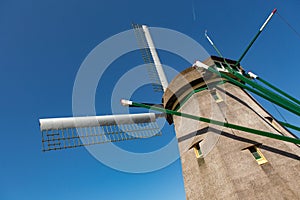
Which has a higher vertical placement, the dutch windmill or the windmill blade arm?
the windmill blade arm

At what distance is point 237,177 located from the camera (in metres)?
4.93

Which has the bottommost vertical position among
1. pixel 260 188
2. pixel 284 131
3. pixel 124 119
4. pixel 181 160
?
pixel 260 188

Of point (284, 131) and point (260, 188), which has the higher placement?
point (284, 131)

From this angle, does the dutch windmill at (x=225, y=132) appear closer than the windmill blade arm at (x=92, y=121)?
Yes

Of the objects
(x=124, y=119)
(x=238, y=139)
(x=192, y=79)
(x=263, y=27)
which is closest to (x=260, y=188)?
(x=238, y=139)

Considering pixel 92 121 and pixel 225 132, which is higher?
pixel 92 121

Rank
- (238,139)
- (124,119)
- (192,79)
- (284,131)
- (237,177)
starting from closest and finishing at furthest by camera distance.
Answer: (237,177) < (238,139) < (284,131) < (192,79) < (124,119)

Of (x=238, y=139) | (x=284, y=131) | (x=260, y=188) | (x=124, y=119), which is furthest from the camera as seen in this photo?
(x=124, y=119)

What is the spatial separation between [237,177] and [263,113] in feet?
9.59

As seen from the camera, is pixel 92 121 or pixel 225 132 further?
pixel 92 121

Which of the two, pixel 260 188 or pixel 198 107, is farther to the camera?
pixel 198 107

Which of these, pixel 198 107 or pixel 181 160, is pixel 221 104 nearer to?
pixel 198 107

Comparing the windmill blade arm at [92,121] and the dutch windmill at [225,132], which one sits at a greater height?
the windmill blade arm at [92,121]

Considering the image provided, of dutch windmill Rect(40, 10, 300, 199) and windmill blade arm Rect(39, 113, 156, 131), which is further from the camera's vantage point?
windmill blade arm Rect(39, 113, 156, 131)
